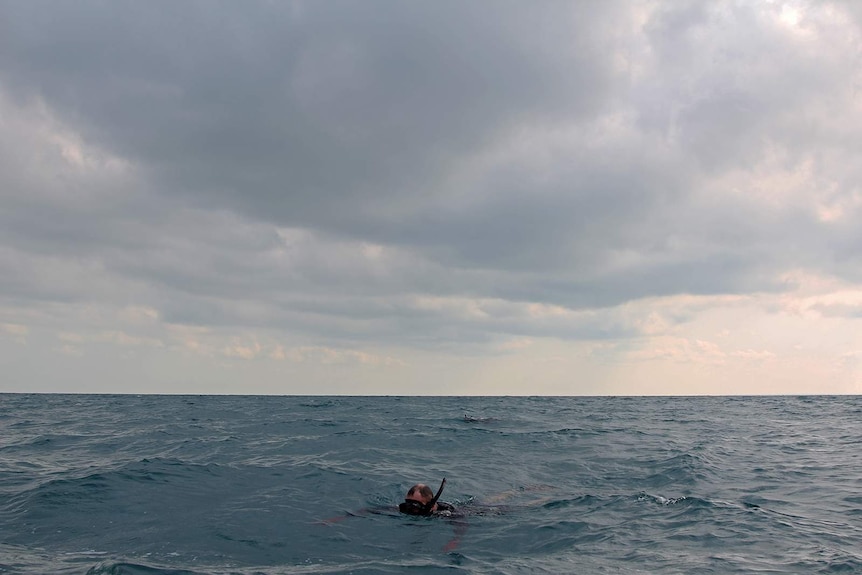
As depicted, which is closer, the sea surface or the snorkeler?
the sea surface

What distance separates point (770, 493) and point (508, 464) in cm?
969

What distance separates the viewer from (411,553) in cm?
1239

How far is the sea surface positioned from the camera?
1174 centimetres

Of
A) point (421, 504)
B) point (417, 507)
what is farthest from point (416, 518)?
point (421, 504)

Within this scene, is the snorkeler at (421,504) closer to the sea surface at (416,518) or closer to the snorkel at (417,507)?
the snorkel at (417,507)

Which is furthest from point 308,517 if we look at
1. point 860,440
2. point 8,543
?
point 860,440

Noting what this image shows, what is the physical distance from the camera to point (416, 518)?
15297 mm

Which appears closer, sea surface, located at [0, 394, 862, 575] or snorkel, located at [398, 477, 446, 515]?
sea surface, located at [0, 394, 862, 575]

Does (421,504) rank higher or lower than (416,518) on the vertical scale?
higher

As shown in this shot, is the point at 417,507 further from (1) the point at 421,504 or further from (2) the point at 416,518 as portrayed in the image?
(2) the point at 416,518

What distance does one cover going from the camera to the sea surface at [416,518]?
38.5 feet

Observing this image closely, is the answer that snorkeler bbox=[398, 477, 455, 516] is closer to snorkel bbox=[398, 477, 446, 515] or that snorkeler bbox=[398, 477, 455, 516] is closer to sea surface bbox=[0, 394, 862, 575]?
snorkel bbox=[398, 477, 446, 515]

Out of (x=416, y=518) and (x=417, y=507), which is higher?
(x=417, y=507)

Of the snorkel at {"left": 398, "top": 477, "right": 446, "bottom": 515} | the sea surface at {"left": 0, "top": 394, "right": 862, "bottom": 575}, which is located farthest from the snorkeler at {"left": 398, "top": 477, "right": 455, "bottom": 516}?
the sea surface at {"left": 0, "top": 394, "right": 862, "bottom": 575}
